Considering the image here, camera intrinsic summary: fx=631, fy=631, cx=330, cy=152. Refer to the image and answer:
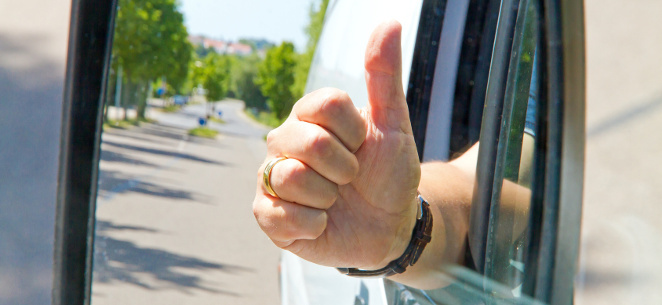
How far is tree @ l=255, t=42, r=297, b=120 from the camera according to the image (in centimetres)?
266

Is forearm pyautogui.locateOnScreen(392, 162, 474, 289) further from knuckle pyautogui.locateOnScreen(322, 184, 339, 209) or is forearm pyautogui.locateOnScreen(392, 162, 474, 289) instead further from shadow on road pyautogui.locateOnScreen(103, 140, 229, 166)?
shadow on road pyautogui.locateOnScreen(103, 140, 229, 166)

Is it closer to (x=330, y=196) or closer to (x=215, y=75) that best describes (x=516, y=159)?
(x=330, y=196)

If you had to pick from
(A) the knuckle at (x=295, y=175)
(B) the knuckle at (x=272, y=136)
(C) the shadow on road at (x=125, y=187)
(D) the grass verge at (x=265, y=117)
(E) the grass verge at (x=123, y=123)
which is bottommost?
(C) the shadow on road at (x=125, y=187)

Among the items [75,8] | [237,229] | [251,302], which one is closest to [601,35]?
[75,8]

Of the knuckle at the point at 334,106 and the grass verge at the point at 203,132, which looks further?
the grass verge at the point at 203,132

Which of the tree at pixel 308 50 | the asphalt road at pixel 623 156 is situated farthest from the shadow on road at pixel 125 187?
the asphalt road at pixel 623 156

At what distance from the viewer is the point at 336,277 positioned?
2.03 metres

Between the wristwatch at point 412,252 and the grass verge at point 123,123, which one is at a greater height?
the grass verge at point 123,123

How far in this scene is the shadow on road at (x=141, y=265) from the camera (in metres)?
2.25

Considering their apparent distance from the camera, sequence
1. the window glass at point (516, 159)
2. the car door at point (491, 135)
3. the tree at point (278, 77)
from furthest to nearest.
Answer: the tree at point (278, 77) < the window glass at point (516, 159) < the car door at point (491, 135)

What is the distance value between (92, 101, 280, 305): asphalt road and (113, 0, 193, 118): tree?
0.18 metres

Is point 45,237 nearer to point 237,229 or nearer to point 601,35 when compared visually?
point 601,35

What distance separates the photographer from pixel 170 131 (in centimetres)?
275

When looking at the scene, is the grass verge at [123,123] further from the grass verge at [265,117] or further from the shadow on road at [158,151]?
the grass verge at [265,117]
